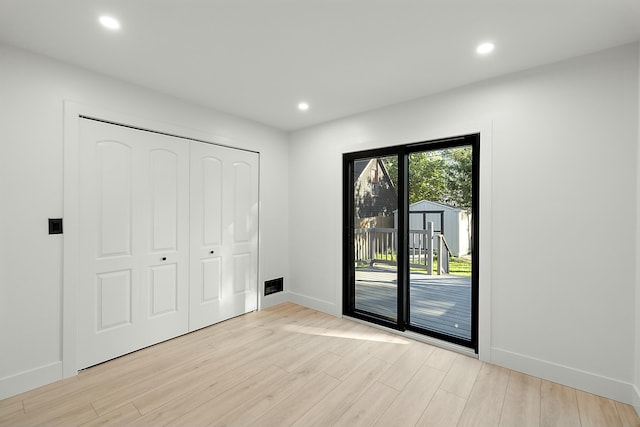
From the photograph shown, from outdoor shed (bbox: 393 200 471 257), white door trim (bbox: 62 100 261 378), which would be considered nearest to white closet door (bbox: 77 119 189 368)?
white door trim (bbox: 62 100 261 378)

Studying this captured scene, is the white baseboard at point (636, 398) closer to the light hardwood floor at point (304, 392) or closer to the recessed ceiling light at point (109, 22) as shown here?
the light hardwood floor at point (304, 392)

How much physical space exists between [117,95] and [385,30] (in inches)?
92.9

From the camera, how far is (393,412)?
1938 millimetres

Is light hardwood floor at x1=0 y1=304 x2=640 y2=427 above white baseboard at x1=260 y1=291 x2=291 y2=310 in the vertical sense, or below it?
below

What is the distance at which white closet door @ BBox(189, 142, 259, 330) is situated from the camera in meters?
3.23

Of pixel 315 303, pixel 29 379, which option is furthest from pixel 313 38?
pixel 29 379

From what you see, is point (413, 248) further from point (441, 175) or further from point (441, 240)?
point (441, 175)

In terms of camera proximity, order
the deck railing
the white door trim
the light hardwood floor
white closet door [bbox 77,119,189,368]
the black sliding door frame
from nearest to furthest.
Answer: the light hardwood floor, the white door trim, white closet door [bbox 77,119,189,368], the black sliding door frame, the deck railing

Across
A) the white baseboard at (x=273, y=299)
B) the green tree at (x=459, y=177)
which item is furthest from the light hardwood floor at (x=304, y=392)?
the green tree at (x=459, y=177)

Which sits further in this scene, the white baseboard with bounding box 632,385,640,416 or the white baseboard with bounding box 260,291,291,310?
the white baseboard with bounding box 260,291,291,310

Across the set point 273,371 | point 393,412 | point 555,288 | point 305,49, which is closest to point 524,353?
point 555,288

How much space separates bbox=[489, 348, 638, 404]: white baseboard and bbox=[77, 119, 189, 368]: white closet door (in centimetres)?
310

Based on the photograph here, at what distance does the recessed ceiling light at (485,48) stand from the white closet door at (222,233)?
2664 mm

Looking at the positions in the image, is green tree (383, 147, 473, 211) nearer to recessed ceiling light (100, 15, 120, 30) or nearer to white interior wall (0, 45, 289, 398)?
recessed ceiling light (100, 15, 120, 30)
